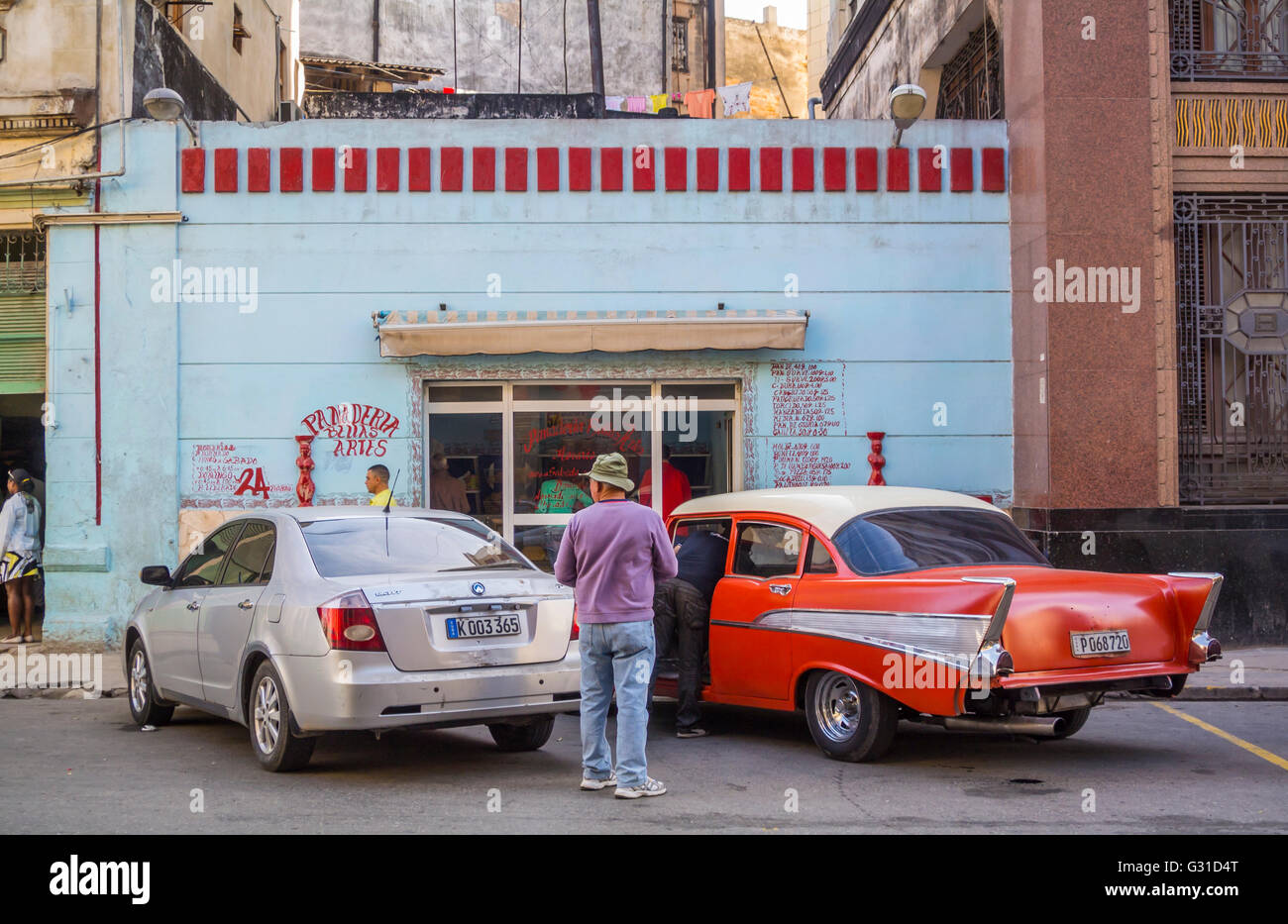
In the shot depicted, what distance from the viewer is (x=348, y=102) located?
19.6 m

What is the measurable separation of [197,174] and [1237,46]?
10.5 metres

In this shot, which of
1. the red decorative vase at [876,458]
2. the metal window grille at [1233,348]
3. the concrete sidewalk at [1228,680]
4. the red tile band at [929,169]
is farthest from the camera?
the red tile band at [929,169]

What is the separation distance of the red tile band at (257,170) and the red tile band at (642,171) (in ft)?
12.0

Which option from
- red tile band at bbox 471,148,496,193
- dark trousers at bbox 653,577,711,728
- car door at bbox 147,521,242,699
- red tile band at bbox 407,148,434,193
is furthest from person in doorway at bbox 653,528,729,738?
red tile band at bbox 407,148,434,193

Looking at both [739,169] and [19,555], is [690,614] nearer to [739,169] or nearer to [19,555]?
[739,169]

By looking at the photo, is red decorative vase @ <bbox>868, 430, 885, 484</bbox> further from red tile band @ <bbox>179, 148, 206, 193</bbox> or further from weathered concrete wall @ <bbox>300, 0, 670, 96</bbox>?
weathered concrete wall @ <bbox>300, 0, 670, 96</bbox>

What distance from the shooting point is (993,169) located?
1291 centimetres

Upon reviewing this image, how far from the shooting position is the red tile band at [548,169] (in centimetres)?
1276

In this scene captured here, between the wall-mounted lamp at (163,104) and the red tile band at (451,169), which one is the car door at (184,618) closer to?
the wall-mounted lamp at (163,104)

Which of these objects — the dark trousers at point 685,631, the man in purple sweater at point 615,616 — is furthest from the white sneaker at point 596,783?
the dark trousers at point 685,631

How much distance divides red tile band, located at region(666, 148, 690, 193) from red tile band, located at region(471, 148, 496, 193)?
5.80 feet

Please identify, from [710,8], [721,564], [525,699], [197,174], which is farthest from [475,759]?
[710,8]

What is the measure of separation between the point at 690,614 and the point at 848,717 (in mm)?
1363

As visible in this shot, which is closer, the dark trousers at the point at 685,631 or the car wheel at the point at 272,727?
the car wheel at the point at 272,727
